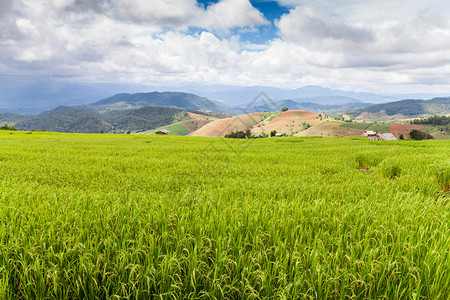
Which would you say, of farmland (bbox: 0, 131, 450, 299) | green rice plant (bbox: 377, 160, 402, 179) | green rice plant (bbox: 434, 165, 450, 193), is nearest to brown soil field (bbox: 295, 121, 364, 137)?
green rice plant (bbox: 377, 160, 402, 179)

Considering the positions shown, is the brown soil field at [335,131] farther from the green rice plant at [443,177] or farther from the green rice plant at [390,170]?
the green rice plant at [443,177]

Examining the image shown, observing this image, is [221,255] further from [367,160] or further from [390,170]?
[367,160]

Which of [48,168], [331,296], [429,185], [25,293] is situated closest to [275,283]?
[331,296]

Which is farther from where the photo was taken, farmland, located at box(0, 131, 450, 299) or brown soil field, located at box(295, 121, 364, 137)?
brown soil field, located at box(295, 121, 364, 137)

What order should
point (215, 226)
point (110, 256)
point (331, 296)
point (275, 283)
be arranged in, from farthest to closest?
point (215, 226)
point (110, 256)
point (275, 283)
point (331, 296)

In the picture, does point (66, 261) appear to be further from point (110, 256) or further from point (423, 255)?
point (423, 255)

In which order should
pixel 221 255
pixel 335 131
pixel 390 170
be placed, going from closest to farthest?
pixel 221 255, pixel 390 170, pixel 335 131

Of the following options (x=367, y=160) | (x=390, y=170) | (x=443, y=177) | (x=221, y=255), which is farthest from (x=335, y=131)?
(x=221, y=255)

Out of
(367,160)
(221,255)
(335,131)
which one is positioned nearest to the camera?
(221,255)

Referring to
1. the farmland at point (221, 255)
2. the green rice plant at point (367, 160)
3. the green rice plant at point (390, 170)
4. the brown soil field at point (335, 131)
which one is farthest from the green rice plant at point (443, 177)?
the brown soil field at point (335, 131)

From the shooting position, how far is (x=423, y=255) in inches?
109

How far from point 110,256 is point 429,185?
8.66 meters

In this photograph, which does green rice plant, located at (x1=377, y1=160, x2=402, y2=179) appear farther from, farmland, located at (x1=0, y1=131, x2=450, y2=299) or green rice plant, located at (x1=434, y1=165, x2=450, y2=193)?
farmland, located at (x1=0, y1=131, x2=450, y2=299)

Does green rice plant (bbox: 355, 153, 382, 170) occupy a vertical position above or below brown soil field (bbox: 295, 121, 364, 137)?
below
